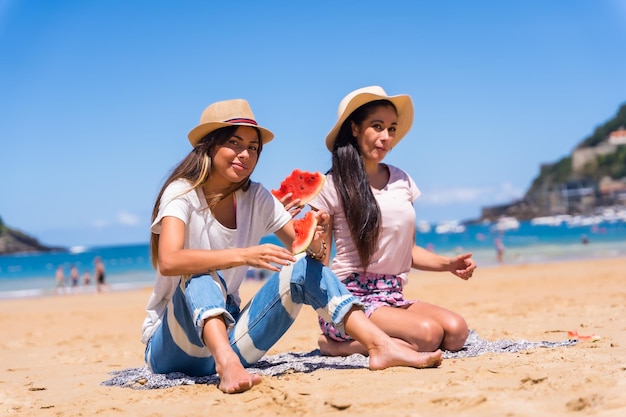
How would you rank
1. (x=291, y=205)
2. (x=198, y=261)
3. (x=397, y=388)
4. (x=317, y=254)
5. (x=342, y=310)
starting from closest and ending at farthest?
(x=397, y=388)
(x=198, y=261)
(x=342, y=310)
(x=317, y=254)
(x=291, y=205)

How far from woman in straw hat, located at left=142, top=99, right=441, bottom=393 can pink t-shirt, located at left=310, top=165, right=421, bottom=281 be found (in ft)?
1.81

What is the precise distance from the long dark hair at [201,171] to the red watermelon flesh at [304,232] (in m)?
0.43

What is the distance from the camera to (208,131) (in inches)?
160

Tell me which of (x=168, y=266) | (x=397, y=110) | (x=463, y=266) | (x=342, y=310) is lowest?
(x=342, y=310)

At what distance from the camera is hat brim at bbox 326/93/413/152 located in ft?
15.3

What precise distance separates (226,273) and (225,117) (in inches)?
37.5

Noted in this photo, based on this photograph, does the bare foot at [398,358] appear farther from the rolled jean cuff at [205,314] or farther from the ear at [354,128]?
the ear at [354,128]

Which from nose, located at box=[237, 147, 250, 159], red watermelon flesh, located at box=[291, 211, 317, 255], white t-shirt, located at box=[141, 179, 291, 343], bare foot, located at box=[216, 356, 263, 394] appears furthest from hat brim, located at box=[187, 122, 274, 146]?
bare foot, located at box=[216, 356, 263, 394]

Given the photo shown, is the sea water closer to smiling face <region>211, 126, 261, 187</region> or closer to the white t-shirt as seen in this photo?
the white t-shirt

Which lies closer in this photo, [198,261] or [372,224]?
[198,261]

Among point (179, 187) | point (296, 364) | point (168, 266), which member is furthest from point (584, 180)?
point (168, 266)

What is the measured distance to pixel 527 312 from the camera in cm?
802

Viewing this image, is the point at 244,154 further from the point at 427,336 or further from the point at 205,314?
the point at 427,336

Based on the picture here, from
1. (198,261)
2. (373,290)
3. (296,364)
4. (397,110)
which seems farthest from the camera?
(397,110)
